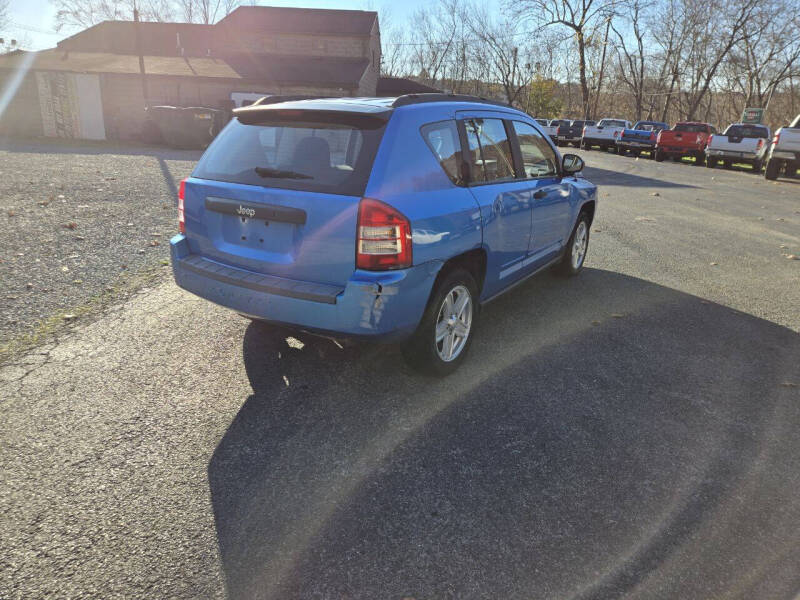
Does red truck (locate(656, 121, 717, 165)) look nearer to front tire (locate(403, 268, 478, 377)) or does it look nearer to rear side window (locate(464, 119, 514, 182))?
rear side window (locate(464, 119, 514, 182))

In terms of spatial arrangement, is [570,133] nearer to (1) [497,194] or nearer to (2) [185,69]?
(2) [185,69]

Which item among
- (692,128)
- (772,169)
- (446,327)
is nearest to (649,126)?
(692,128)

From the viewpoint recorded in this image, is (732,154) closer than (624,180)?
No

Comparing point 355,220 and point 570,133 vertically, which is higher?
point 355,220

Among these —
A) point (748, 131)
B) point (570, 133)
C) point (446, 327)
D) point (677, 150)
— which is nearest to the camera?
point (446, 327)

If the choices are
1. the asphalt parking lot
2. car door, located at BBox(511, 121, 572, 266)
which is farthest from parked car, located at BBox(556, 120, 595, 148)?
the asphalt parking lot

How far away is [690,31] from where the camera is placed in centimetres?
5488

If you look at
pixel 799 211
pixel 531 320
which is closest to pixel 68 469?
pixel 531 320

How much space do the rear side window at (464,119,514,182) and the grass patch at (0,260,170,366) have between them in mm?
3362

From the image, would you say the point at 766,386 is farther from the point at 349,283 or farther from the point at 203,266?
the point at 203,266

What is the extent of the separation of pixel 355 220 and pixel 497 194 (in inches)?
55.7

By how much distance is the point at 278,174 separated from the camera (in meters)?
3.30

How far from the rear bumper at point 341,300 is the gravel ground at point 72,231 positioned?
6.94 feet

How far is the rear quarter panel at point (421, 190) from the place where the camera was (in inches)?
122
